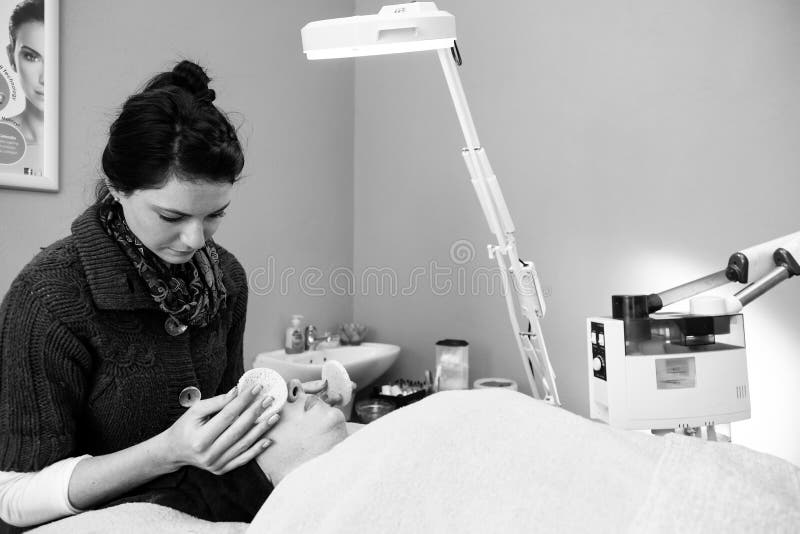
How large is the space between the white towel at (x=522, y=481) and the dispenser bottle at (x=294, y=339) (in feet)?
4.38

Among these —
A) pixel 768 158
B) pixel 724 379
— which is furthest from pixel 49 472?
pixel 768 158

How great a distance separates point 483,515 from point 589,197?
5.01 feet

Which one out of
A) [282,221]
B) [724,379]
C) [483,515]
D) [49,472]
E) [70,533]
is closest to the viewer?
[483,515]

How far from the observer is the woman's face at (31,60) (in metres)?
1.25

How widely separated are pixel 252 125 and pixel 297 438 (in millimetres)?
1320

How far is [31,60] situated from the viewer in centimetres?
127

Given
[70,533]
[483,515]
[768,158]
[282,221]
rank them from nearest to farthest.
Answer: [483,515] → [70,533] → [768,158] → [282,221]

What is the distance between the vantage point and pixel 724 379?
3.41ft

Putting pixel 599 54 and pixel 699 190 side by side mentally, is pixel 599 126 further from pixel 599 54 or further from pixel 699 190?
pixel 699 190

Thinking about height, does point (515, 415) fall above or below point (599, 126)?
below

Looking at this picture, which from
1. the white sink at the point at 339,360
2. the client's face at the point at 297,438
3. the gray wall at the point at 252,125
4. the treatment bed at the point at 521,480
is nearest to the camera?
the treatment bed at the point at 521,480

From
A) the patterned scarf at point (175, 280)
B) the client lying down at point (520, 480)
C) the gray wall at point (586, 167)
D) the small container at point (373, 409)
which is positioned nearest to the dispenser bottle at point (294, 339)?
the small container at point (373, 409)

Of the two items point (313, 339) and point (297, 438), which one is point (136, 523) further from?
point (313, 339)

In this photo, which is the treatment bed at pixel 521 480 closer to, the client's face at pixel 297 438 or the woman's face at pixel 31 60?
the client's face at pixel 297 438
